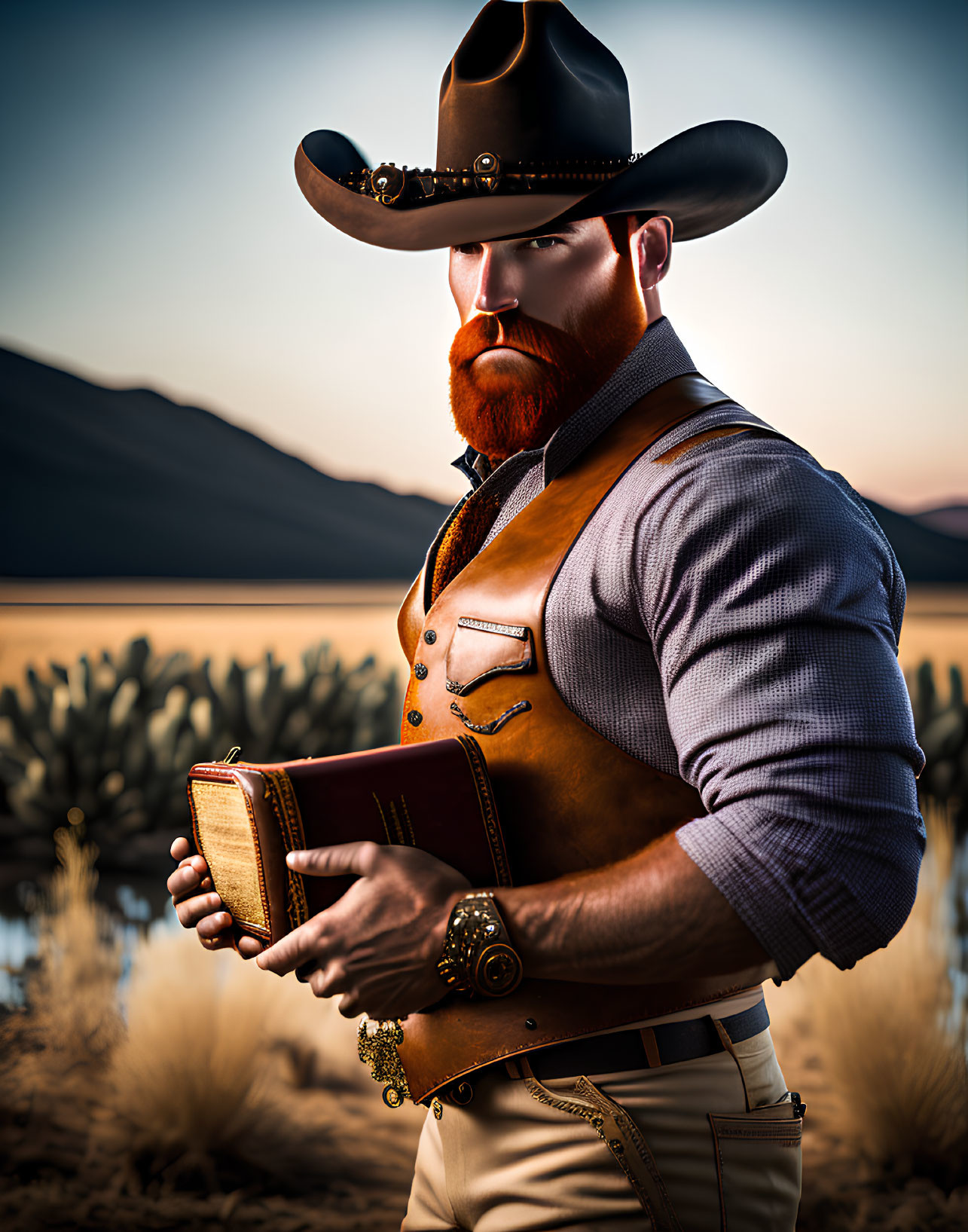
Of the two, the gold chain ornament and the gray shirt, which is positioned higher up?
the gray shirt

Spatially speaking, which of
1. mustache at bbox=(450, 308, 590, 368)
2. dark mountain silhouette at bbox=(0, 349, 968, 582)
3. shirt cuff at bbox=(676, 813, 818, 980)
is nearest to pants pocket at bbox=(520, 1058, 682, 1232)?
shirt cuff at bbox=(676, 813, 818, 980)

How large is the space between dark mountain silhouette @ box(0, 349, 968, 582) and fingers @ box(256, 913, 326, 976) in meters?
8.36

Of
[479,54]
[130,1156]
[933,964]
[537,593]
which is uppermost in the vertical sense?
[479,54]

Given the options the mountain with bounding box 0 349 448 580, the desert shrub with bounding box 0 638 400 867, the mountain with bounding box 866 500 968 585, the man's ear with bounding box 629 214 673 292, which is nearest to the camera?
the man's ear with bounding box 629 214 673 292

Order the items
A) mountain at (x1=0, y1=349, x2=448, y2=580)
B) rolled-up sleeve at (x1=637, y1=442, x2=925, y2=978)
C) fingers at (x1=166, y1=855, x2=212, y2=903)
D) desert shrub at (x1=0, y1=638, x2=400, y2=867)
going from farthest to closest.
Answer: mountain at (x1=0, y1=349, x2=448, y2=580)
desert shrub at (x1=0, y1=638, x2=400, y2=867)
fingers at (x1=166, y1=855, x2=212, y2=903)
rolled-up sleeve at (x1=637, y1=442, x2=925, y2=978)

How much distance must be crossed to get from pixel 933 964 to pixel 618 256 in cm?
241

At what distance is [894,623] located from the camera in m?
1.04

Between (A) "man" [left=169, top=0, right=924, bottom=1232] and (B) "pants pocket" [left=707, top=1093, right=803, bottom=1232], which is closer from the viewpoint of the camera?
(A) "man" [left=169, top=0, right=924, bottom=1232]

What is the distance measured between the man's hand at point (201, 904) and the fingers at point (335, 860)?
134mm

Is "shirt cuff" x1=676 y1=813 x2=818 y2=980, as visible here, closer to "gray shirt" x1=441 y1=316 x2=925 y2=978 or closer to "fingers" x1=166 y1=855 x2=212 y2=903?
"gray shirt" x1=441 y1=316 x2=925 y2=978

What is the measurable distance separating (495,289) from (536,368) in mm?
97

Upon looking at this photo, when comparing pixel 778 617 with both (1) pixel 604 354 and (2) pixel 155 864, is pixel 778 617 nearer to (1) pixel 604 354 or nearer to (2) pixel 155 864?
(1) pixel 604 354

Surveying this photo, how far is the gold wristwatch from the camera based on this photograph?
0.86 m

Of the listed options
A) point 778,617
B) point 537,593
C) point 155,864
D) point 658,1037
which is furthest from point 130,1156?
point 778,617
